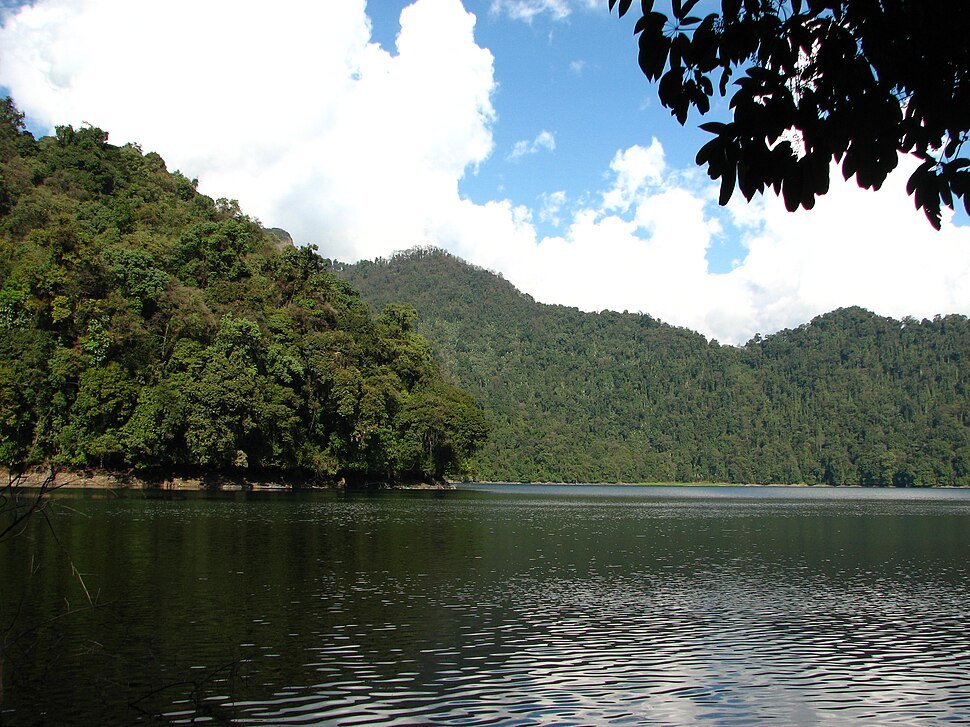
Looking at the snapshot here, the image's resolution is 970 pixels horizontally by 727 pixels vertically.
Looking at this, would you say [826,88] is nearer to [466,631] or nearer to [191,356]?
[466,631]

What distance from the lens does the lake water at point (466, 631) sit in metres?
12.2

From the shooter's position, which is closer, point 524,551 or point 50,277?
point 524,551

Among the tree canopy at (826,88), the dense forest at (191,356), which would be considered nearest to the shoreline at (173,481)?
the dense forest at (191,356)

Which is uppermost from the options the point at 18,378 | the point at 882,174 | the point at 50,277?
the point at 50,277

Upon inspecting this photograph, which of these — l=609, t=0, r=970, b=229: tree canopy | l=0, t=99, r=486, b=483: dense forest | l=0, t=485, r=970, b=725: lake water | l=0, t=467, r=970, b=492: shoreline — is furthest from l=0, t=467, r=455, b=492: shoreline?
l=609, t=0, r=970, b=229: tree canopy

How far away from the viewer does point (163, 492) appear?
216 feet

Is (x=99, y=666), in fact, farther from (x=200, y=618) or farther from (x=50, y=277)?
(x=50, y=277)

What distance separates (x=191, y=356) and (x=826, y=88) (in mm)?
69751

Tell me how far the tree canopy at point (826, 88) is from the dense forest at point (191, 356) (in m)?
55.5

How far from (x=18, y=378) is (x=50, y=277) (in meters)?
8.74

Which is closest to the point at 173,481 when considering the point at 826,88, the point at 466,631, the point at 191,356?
the point at 191,356

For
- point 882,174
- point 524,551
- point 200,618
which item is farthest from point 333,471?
point 882,174

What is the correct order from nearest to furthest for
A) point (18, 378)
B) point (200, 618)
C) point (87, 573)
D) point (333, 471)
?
point (200, 618) < point (87, 573) < point (18, 378) < point (333, 471)

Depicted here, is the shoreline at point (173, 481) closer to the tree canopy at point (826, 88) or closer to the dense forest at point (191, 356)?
the dense forest at point (191, 356)
